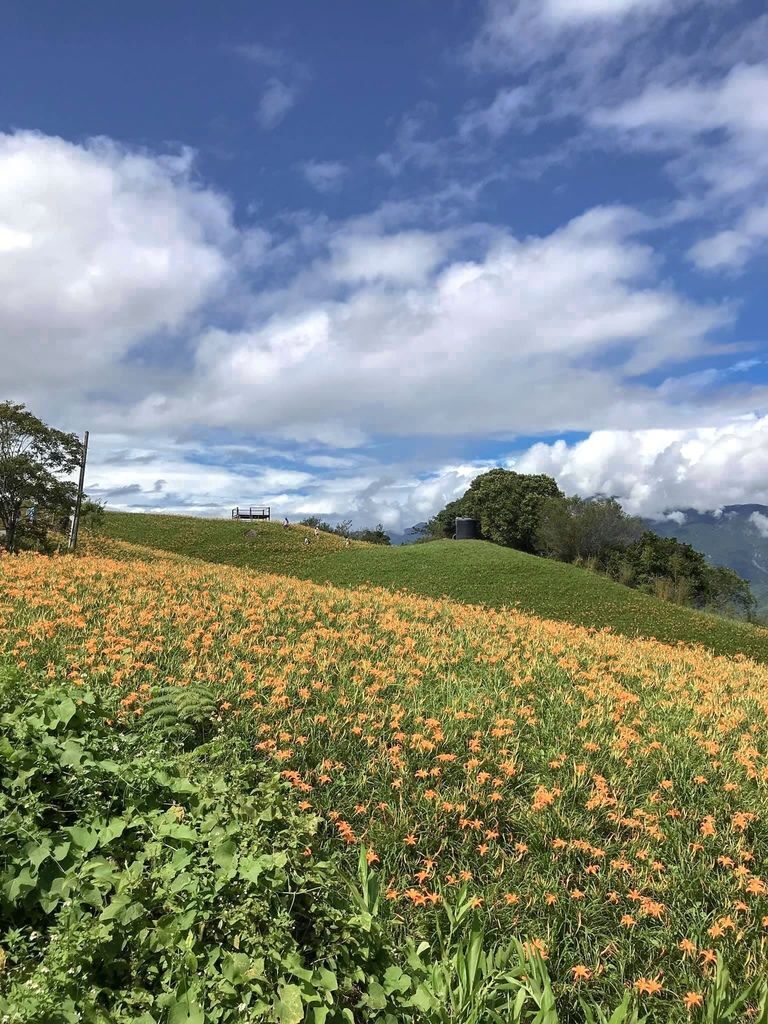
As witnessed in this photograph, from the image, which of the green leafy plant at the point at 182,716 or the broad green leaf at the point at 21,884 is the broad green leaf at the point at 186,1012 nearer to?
the broad green leaf at the point at 21,884

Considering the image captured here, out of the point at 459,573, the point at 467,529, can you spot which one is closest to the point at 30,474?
the point at 459,573

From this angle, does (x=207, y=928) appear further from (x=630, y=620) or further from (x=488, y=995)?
(x=630, y=620)

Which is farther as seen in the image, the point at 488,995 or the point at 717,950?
the point at 717,950

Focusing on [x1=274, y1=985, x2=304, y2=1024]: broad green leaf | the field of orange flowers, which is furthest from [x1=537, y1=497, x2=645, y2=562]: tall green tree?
[x1=274, y1=985, x2=304, y2=1024]: broad green leaf

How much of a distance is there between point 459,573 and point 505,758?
868 inches

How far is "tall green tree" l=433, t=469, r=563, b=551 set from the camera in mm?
63341

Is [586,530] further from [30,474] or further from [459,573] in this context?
[30,474]

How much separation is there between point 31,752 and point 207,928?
1.93 metres

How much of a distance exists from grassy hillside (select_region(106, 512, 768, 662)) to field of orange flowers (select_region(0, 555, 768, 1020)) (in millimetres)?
12665

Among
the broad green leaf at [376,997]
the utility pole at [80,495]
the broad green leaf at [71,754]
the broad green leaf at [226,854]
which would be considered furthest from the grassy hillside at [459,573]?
the broad green leaf at [376,997]

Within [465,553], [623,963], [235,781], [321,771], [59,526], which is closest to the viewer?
[623,963]

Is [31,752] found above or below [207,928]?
above

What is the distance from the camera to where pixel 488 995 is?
10.4 feet

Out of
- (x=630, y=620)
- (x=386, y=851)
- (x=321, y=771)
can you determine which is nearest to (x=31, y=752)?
(x=321, y=771)
